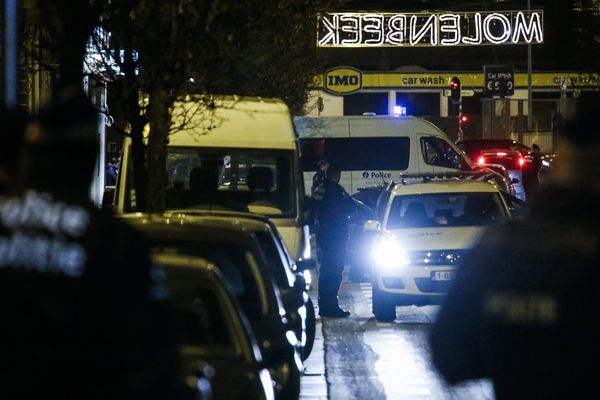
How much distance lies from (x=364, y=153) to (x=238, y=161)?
1511cm

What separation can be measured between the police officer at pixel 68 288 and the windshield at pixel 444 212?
12601 mm

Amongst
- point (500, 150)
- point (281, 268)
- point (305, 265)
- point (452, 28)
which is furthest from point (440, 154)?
point (452, 28)

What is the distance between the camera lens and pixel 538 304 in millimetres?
4070

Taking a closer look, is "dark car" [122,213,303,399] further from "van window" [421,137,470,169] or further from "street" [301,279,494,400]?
"van window" [421,137,470,169]

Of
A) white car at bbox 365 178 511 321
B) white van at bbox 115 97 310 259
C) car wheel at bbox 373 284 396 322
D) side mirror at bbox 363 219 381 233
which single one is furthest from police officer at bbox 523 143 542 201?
white van at bbox 115 97 310 259

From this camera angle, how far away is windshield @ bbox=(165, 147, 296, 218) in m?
15.3

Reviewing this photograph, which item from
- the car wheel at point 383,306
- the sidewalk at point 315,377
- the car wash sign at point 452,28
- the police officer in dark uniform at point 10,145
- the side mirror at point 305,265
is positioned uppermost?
the car wash sign at point 452,28

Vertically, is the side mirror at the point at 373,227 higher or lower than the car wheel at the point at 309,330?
higher

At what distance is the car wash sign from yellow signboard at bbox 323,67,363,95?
19.2m

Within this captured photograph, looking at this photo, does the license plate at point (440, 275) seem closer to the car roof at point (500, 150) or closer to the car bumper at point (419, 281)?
the car bumper at point (419, 281)

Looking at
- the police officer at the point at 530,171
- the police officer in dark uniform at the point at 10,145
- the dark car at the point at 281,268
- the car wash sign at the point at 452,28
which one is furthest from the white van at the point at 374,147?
the police officer in dark uniform at the point at 10,145

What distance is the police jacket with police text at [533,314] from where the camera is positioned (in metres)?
4.00

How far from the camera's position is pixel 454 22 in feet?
174

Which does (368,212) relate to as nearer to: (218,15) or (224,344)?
(218,15)
